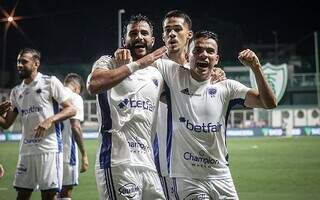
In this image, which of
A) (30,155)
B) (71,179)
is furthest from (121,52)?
(71,179)

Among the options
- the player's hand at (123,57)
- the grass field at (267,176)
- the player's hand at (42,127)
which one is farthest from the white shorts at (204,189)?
the grass field at (267,176)

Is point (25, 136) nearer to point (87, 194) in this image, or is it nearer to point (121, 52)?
point (121, 52)

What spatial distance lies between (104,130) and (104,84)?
48 cm

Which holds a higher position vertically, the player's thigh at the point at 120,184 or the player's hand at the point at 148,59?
the player's hand at the point at 148,59

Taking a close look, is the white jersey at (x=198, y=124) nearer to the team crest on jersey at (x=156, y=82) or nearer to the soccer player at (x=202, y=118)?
the soccer player at (x=202, y=118)

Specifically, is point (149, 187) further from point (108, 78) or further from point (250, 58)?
point (250, 58)

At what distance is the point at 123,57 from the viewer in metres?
4.37

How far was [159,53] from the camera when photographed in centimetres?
448

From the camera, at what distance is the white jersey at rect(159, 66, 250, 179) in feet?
15.6

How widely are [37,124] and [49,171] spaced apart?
2.15ft

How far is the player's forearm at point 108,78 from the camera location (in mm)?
4258

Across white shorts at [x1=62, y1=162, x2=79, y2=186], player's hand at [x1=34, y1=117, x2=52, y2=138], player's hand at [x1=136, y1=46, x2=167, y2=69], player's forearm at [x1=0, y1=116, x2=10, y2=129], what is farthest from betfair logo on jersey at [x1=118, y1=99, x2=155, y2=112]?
white shorts at [x1=62, y1=162, x2=79, y2=186]

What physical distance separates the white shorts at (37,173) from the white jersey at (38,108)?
10 cm

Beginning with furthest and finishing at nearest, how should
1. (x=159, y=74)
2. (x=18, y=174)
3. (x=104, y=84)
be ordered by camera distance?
(x=18, y=174)
(x=159, y=74)
(x=104, y=84)
